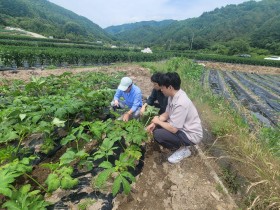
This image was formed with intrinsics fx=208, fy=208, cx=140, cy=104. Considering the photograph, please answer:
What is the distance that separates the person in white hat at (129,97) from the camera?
3.65 m

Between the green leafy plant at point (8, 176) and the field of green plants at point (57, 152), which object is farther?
the field of green plants at point (57, 152)

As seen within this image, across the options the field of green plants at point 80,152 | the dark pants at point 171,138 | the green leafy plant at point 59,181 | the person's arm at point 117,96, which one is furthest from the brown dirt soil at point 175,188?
the person's arm at point 117,96

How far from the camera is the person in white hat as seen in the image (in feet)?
12.0

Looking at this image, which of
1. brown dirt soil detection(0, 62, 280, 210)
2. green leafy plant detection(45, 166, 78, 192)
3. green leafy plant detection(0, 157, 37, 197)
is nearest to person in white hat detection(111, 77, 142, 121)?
brown dirt soil detection(0, 62, 280, 210)

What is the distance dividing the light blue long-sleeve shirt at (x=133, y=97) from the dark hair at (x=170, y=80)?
119cm

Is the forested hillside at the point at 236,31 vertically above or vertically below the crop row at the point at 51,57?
above

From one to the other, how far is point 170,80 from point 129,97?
149 centimetres

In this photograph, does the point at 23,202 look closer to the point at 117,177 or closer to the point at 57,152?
the point at 117,177

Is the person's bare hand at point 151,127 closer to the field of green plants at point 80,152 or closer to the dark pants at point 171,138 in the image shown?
the dark pants at point 171,138

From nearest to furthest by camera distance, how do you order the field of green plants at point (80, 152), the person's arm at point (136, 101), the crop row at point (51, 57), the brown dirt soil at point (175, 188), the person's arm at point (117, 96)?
the field of green plants at point (80, 152) < the brown dirt soil at point (175, 188) < the person's arm at point (136, 101) < the person's arm at point (117, 96) < the crop row at point (51, 57)

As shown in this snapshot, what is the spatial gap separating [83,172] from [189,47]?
2742 inches

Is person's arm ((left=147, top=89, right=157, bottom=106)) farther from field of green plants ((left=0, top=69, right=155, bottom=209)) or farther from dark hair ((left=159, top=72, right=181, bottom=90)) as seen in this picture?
dark hair ((left=159, top=72, right=181, bottom=90))

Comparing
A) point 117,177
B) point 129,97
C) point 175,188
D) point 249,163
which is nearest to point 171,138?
point 175,188

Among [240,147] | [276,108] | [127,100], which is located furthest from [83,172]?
Result: [276,108]
